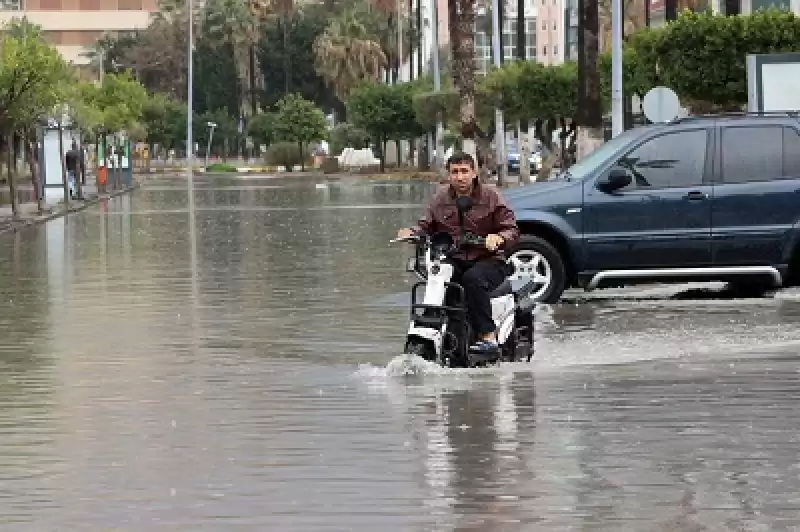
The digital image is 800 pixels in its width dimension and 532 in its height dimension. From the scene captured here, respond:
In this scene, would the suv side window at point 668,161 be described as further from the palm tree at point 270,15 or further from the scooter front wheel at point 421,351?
the palm tree at point 270,15

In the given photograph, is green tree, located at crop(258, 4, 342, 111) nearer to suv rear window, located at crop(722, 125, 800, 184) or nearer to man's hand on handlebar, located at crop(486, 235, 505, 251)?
suv rear window, located at crop(722, 125, 800, 184)

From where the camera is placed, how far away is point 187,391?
12227mm

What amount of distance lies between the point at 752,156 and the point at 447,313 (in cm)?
625

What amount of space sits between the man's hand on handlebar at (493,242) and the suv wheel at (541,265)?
5.17 m

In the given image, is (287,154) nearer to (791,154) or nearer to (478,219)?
(791,154)

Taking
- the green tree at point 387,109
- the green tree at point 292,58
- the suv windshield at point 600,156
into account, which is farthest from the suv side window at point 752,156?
the green tree at point 292,58

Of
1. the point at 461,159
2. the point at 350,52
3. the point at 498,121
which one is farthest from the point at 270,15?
the point at 461,159

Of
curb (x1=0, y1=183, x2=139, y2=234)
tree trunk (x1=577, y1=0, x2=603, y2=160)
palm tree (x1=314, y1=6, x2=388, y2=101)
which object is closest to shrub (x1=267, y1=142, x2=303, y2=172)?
palm tree (x1=314, y1=6, x2=388, y2=101)

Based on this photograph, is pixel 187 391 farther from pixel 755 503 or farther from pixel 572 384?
pixel 755 503

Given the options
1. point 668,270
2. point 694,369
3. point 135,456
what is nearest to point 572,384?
point 694,369

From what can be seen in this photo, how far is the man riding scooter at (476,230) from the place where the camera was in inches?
502

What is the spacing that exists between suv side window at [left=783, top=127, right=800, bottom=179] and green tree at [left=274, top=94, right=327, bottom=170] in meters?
102

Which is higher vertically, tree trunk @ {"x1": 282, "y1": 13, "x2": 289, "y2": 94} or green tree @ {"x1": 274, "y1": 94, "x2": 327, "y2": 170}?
tree trunk @ {"x1": 282, "y1": 13, "x2": 289, "y2": 94}

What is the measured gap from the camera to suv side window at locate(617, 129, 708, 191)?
59.5 ft
